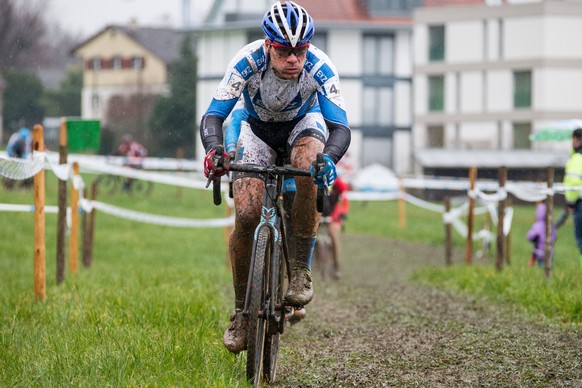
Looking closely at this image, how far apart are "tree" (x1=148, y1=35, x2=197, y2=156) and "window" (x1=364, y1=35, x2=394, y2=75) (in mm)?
11550

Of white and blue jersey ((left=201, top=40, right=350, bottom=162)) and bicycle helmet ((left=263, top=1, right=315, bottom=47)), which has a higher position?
bicycle helmet ((left=263, top=1, right=315, bottom=47))

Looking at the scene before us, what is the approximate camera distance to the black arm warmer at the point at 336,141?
600 centimetres

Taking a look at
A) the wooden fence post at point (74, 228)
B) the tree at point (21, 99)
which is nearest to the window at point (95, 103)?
the tree at point (21, 99)

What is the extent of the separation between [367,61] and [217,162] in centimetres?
5812

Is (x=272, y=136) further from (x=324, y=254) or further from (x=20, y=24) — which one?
(x=20, y=24)

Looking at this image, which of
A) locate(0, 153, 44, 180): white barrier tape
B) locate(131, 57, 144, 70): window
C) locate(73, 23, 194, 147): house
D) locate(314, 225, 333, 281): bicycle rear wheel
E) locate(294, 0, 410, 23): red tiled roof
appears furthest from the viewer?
locate(131, 57, 144, 70): window

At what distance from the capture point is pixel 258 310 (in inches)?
220

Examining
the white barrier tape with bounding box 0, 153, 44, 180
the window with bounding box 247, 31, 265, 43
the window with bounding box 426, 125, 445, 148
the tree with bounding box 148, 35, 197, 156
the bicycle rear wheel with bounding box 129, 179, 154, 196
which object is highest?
the window with bounding box 247, 31, 265, 43

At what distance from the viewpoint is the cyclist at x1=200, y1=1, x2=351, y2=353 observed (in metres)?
6.04

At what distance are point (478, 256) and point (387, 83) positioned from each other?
44582 millimetres

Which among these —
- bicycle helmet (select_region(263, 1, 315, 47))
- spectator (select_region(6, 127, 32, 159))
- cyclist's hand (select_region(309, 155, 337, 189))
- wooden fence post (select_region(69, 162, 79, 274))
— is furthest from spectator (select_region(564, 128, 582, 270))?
spectator (select_region(6, 127, 32, 159))

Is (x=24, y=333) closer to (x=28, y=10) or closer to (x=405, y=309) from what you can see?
(x=405, y=309)

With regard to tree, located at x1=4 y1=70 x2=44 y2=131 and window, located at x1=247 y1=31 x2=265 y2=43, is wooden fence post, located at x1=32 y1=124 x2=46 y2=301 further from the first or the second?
tree, located at x1=4 y1=70 x2=44 y2=131

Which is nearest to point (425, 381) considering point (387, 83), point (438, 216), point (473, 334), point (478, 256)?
point (473, 334)
